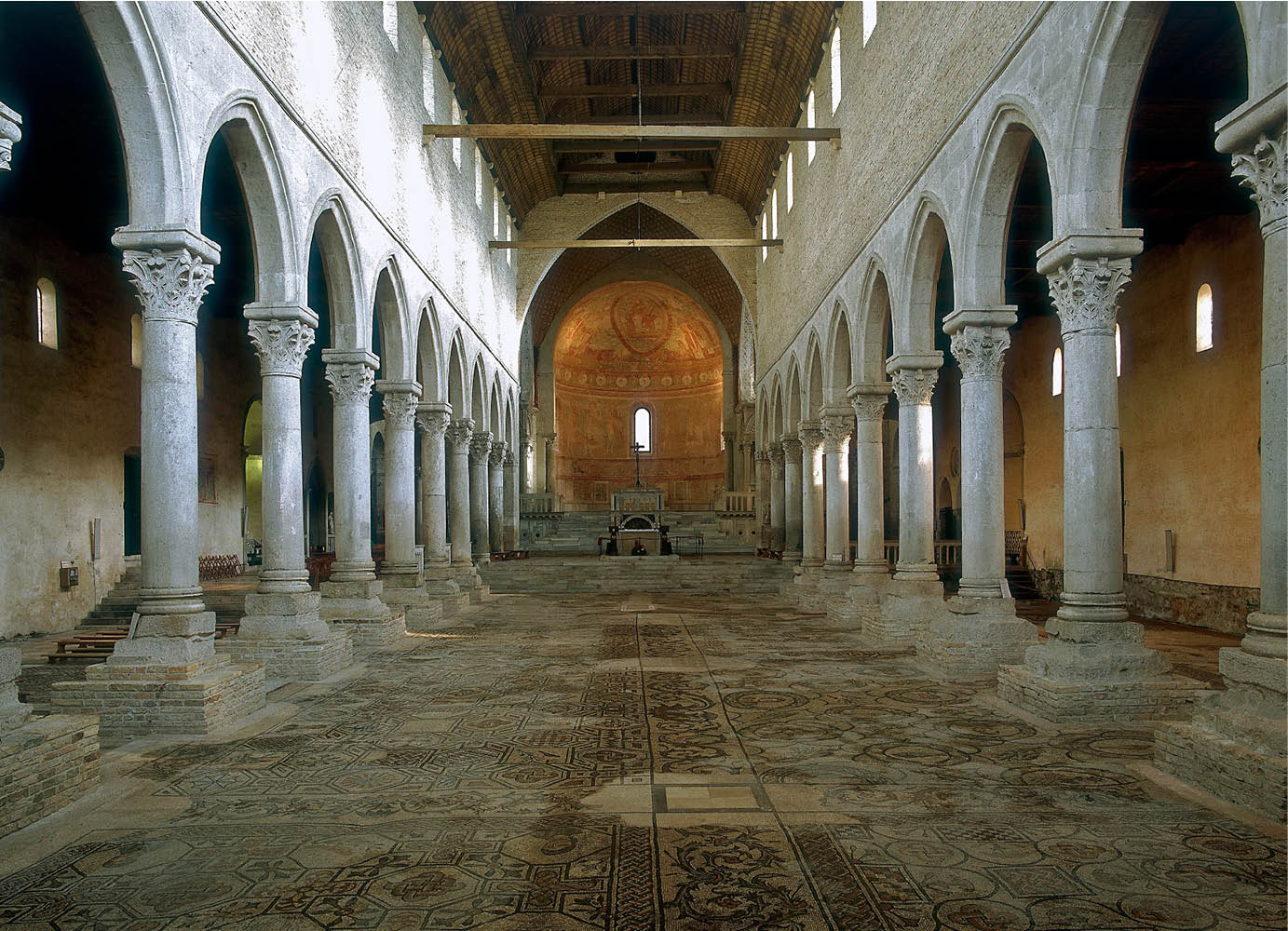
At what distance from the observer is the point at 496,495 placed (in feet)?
105

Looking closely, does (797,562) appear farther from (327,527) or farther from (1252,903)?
(1252,903)

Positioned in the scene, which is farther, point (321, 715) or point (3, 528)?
point (3, 528)

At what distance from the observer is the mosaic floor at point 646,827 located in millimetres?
4832

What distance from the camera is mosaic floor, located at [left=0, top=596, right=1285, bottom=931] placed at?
4.83 meters

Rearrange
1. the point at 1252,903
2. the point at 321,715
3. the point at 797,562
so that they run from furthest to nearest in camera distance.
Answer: the point at 797,562, the point at 321,715, the point at 1252,903

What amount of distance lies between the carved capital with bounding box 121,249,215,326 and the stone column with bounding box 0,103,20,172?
2.50 m

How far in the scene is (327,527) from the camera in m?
34.7

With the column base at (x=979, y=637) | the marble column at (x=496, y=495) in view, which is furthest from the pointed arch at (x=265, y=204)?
the marble column at (x=496, y=495)

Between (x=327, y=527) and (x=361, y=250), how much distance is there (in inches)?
837

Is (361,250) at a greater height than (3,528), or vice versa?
(361,250)

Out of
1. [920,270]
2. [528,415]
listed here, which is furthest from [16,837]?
[528,415]

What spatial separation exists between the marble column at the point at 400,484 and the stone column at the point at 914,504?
8.86 meters

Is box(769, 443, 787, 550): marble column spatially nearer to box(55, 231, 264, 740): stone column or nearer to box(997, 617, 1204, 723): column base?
box(997, 617, 1204, 723): column base

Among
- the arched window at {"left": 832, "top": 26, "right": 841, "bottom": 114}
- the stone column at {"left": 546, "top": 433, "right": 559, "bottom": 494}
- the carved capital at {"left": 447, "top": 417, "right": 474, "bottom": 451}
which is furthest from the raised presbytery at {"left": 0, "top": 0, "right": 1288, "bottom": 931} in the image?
the stone column at {"left": 546, "top": 433, "right": 559, "bottom": 494}
